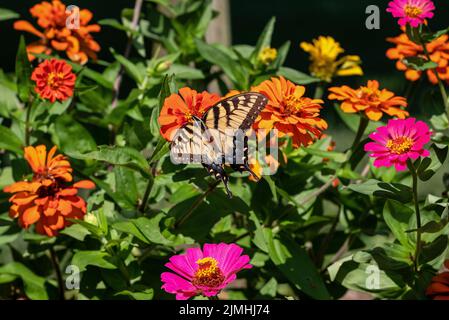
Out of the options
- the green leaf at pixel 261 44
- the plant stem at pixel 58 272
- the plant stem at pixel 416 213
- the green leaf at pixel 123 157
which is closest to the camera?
the plant stem at pixel 416 213

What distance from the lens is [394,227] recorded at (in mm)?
1375

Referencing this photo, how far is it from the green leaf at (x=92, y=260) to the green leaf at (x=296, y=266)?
33 centimetres

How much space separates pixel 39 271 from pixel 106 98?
460 mm

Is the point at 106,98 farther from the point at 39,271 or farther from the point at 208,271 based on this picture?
the point at 208,271

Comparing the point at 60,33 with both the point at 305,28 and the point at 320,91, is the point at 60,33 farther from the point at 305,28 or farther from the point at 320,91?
the point at 305,28

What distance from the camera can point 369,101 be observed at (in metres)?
1.40

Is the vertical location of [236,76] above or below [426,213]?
above

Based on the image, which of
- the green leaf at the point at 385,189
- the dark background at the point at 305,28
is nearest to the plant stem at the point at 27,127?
the green leaf at the point at 385,189

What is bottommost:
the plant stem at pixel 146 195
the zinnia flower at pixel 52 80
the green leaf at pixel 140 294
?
the green leaf at pixel 140 294

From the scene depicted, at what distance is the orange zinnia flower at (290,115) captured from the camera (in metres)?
1.20

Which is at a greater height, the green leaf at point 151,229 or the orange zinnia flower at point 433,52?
the orange zinnia flower at point 433,52

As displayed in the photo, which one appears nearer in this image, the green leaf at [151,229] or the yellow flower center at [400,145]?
the yellow flower center at [400,145]

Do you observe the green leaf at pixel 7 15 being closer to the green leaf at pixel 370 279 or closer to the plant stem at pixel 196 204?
the plant stem at pixel 196 204
